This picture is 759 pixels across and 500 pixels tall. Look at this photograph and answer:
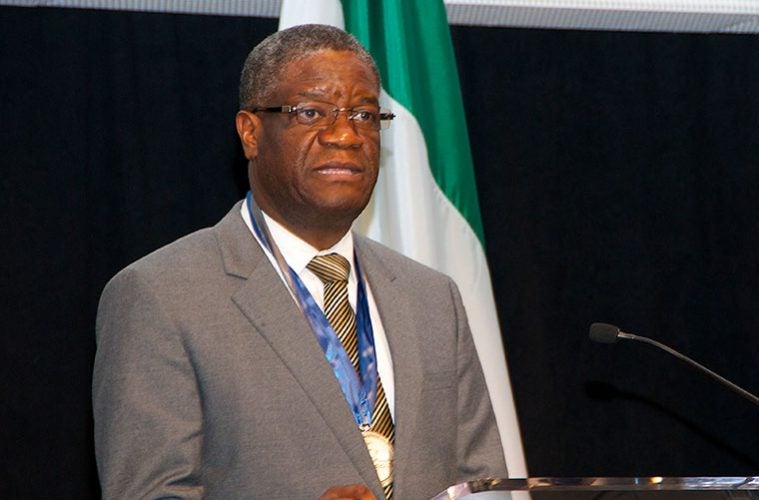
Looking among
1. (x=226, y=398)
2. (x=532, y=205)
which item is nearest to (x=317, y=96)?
(x=226, y=398)

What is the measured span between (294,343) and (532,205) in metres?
2.59

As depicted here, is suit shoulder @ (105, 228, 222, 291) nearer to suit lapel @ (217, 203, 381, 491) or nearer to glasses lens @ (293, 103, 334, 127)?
suit lapel @ (217, 203, 381, 491)

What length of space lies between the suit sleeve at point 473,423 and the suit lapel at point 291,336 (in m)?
0.36

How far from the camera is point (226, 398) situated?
233 cm

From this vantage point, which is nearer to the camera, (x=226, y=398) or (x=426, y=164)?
(x=226, y=398)

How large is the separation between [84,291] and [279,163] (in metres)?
1.88

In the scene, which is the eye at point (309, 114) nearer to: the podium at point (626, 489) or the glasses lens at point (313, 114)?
the glasses lens at point (313, 114)

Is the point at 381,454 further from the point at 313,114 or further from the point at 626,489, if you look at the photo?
the point at 626,489

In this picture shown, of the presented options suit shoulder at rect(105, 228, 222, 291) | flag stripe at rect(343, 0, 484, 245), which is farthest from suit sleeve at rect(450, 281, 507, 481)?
flag stripe at rect(343, 0, 484, 245)

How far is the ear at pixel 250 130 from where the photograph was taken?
8.78 ft

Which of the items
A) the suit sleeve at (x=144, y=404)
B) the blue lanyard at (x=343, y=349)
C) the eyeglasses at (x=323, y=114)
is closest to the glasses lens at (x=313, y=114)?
the eyeglasses at (x=323, y=114)

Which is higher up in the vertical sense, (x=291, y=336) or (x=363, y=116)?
(x=363, y=116)

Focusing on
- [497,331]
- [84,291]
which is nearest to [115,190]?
[84,291]

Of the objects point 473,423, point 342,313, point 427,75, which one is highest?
point 427,75
